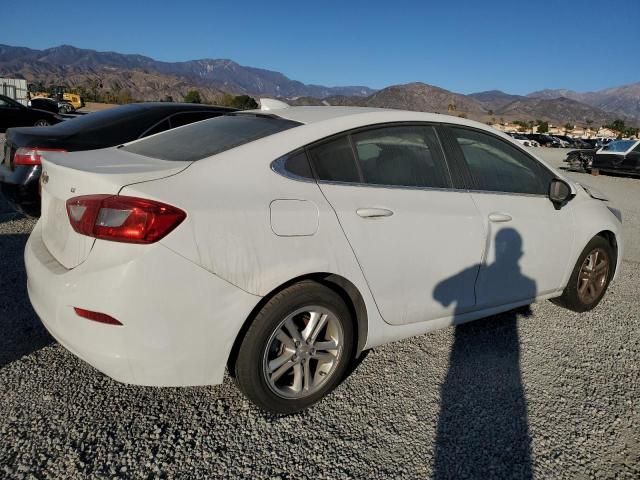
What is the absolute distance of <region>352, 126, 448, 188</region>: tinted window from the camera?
263 centimetres

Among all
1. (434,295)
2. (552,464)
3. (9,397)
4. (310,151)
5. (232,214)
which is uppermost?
(310,151)

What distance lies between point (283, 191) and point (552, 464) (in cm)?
181

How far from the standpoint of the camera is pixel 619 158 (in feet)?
57.3

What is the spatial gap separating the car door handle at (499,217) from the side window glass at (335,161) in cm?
102

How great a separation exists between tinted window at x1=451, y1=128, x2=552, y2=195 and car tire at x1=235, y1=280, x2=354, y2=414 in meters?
1.38

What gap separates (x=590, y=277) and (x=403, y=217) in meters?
2.30

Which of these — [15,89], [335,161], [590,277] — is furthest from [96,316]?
[15,89]

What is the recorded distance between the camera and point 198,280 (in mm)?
1989

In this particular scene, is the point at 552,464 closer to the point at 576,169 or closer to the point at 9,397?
the point at 9,397

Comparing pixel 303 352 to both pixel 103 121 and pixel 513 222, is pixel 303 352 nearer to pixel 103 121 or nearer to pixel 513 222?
pixel 513 222

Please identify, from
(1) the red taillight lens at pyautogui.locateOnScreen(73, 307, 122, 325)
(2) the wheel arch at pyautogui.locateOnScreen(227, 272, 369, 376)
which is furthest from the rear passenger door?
(1) the red taillight lens at pyautogui.locateOnScreen(73, 307, 122, 325)

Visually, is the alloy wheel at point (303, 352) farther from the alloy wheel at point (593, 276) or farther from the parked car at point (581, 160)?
the parked car at point (581, 160)

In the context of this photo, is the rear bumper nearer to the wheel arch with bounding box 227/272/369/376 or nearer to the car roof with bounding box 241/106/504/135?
the wheel arch with bounding box 227/272/369/376

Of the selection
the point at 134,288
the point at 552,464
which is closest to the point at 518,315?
the point at 552,464
